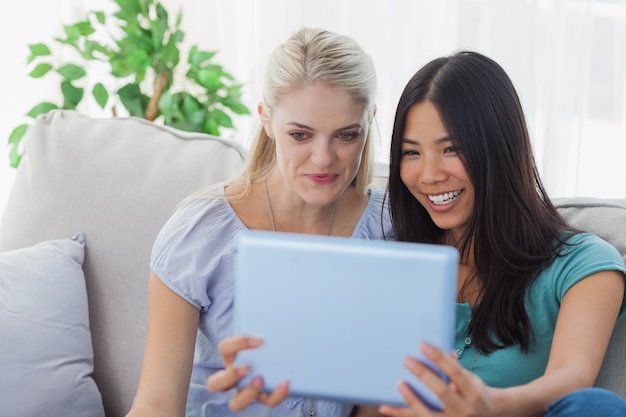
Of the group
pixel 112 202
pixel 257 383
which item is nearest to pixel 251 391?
pixel 257 383

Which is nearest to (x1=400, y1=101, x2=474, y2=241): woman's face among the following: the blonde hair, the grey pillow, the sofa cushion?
the blonde hair

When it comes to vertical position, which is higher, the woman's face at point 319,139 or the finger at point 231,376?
the woman's face at point 319,139

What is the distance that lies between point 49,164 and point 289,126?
0.70 metres

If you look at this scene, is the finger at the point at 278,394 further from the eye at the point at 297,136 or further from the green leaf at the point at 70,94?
the green leaf at the point at 70,94

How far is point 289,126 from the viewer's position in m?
1.56

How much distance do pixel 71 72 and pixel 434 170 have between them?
61.4 inches

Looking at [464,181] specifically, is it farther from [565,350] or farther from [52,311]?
[52,311]

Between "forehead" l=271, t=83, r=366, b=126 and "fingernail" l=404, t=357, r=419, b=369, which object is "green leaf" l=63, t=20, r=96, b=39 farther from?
"fingernail" l=404, t=357, r=419, b=369

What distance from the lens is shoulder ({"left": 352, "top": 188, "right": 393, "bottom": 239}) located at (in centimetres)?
172

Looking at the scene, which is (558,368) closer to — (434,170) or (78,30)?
(434,170)

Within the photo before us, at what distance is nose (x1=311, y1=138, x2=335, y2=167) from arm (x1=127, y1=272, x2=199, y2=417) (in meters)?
0.35

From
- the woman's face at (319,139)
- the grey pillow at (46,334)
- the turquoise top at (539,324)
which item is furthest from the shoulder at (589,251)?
the grey pillow at (46,334)

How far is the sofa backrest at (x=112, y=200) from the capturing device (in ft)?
6.12

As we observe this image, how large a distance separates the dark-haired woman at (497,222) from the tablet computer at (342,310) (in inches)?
16.1
